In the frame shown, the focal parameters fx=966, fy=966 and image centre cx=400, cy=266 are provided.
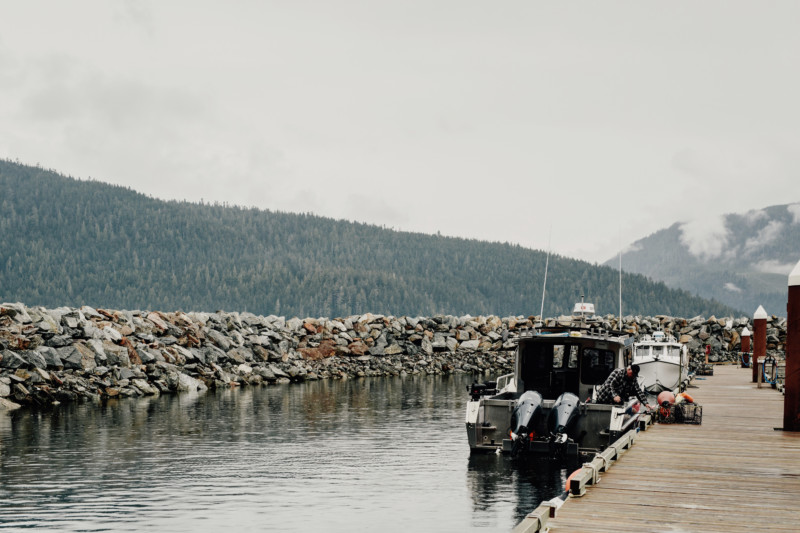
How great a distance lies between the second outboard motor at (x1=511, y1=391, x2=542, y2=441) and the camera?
23.9 meters

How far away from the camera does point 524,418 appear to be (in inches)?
949

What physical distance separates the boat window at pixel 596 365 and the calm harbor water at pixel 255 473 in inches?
121

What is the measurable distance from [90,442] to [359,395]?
20.6 m

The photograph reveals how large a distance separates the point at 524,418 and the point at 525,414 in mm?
115

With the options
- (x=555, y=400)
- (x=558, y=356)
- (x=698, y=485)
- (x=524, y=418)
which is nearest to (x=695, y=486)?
(x=698, y=485)

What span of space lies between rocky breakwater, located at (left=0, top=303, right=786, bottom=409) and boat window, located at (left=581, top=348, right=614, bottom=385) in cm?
217

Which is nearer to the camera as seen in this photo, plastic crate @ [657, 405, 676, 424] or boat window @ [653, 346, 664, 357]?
plastic crate @ [657, 405, 676, 424]

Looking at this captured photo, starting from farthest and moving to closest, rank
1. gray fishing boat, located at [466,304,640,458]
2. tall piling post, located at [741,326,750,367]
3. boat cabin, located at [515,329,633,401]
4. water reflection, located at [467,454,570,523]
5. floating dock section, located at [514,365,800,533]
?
tall piling post, located at [741,326,750,367]
boat cabin, located at [515,329,633,401]
gray fishing boat, located at [466,304,640,458]
water reflection, located at [467,454,570,523]
floating dock section, located at [514,365,800,533]

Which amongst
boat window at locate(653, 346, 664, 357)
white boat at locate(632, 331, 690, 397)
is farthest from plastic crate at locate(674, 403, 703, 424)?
boat window at locate(653, 346, 664, 357)

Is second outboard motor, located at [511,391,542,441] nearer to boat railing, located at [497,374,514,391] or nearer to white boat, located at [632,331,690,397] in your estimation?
boat railing, located at [497,374,514,391]

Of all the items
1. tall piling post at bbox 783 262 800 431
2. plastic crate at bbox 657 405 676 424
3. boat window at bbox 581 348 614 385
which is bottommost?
plastic crate at bbox 657 405 676 424

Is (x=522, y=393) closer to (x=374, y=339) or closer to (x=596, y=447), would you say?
(x=596, y=447)

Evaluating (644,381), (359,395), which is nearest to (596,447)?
(644,381)

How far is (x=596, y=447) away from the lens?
24469mm
